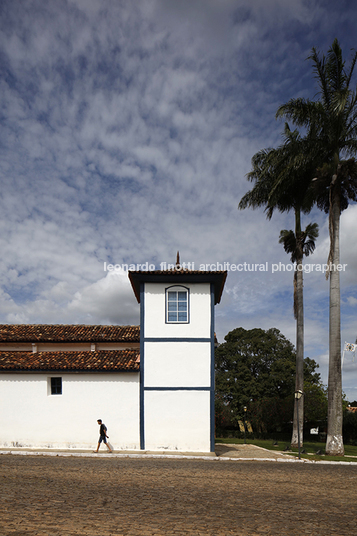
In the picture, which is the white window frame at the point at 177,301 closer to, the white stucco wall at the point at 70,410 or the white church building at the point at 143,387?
the white church building at the point at 143,387

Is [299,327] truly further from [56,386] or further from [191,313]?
[56,386]

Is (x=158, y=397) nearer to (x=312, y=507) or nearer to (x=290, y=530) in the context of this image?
(x=312, y=507)

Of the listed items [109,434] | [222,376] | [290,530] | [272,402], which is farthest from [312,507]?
[222,376]

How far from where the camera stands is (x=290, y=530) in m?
4.94

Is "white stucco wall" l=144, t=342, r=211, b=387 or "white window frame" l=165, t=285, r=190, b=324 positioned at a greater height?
"white window frame" l=165, t=285, r=190, b=324

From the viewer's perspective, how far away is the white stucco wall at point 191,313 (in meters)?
14.9

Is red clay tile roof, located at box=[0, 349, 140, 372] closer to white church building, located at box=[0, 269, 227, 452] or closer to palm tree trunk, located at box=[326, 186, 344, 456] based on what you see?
white church building, located at box=[0, 269, 227, 452]

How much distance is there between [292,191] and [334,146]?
410cm

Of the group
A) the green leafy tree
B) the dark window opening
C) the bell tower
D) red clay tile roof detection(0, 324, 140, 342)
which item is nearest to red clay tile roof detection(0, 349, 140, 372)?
the dark window opening

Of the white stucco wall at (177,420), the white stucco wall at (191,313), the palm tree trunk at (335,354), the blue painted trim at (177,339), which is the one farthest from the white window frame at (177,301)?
the palm tree trunk at (335,354)

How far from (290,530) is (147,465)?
6648mm

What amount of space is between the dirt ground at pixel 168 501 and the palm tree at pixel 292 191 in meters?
10.6

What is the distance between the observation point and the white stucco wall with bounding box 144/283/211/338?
14875 mm

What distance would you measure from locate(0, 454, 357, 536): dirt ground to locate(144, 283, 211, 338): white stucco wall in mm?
5494
